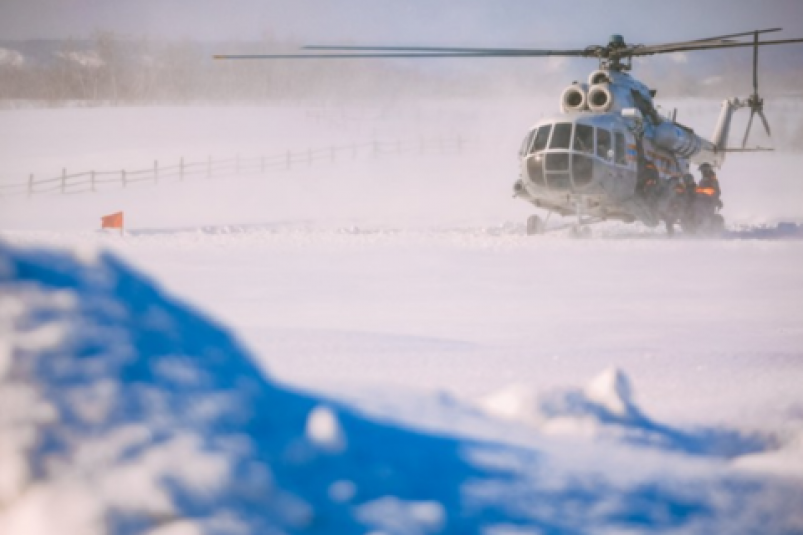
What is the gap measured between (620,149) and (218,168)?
20376mm

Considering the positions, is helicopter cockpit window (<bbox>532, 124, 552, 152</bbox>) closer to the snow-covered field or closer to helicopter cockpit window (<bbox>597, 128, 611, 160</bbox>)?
helicopter cockpit window (<bbox>597, 128, 611, 160</bbox>)

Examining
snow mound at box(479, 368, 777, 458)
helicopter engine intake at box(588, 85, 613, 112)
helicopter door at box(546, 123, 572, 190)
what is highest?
helicopter engine intake at box(588, 85, 613, 112)

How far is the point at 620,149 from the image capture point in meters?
9.71

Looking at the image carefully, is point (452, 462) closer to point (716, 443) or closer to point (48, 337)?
point (716, 443)

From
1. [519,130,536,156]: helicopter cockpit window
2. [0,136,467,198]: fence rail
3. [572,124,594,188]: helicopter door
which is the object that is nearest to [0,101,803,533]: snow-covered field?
[572,124,594,188]: helicopter door

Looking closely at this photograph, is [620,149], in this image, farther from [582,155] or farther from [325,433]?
[325,433]

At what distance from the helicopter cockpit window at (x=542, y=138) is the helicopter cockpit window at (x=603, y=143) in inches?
27.7

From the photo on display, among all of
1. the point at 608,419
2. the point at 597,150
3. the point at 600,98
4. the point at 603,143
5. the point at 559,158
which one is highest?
the point at 600,98

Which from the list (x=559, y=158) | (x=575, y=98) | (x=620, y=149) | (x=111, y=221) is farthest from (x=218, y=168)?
(x=620, y=149)

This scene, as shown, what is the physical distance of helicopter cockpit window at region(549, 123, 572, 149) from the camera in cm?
933

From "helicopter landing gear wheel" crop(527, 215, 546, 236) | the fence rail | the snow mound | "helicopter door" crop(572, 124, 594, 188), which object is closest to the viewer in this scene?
the snow mound

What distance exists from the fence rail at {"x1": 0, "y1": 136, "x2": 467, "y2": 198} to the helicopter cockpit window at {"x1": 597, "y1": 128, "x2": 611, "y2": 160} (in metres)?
16.1

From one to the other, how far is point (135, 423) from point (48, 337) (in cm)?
23

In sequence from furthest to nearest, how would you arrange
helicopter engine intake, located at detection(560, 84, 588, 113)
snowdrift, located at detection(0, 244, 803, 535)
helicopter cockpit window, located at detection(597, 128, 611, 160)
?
helicopter engine intake, located at detection(560, 84, 588, 113) → helicopter cockpit window, located at detection(597, 128, 611, 160) → snowdrift, located at detection(0, 244, 803, 535)
